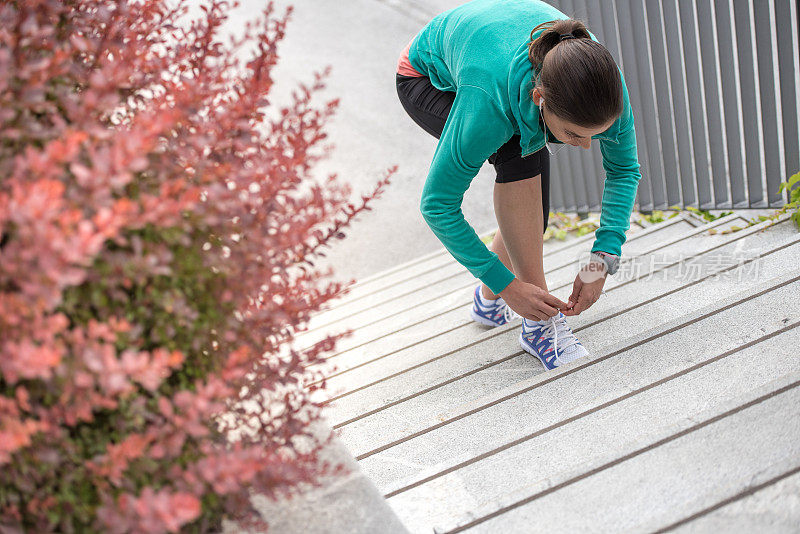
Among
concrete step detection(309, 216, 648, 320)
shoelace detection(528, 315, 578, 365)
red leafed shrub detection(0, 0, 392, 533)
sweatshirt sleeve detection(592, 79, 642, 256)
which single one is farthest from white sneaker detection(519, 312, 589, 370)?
concrete step detection(309, 216, 648, 320)

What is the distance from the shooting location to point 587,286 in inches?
83.5

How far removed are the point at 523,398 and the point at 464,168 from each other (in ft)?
2.13

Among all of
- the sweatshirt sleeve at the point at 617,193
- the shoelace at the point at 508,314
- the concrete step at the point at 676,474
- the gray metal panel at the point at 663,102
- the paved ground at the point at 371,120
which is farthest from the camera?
the paved ground at the point at 371,120

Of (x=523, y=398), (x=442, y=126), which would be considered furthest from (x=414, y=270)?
(x=523, y=398)

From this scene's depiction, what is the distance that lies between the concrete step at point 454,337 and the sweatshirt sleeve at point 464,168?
387 mm

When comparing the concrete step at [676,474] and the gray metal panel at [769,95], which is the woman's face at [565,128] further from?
the gray metal panel at [769,95]

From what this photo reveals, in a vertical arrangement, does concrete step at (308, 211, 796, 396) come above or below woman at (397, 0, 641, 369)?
below

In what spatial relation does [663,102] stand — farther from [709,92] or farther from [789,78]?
[789,78]

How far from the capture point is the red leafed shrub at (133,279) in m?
0.83

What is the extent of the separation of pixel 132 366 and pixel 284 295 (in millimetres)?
440

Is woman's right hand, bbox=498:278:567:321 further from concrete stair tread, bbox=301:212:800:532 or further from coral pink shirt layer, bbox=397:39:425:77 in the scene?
coral pink shirt layer, bbox=397:39:425:77

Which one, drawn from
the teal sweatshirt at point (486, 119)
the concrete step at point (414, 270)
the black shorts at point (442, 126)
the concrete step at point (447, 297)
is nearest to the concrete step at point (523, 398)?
the teal sweatshirt at point (486, 119)

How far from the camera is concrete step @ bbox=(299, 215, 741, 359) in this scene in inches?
111

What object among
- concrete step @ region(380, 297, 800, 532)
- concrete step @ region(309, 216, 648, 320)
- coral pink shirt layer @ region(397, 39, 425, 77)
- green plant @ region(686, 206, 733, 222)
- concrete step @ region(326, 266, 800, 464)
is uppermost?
coral pink shirt layer @ region(397, 39, 425, 77)
